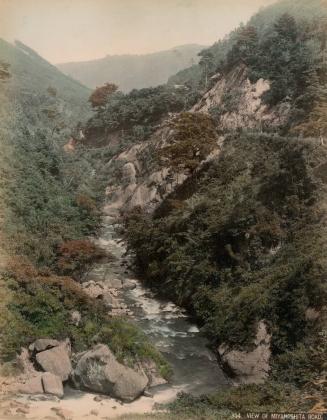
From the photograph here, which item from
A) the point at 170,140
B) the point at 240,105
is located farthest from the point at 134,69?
the point at 170,140

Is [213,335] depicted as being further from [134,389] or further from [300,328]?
[134,389]

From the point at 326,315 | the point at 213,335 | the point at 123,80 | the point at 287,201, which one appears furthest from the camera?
the point at 123,80

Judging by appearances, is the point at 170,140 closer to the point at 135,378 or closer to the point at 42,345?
the point at 42,345

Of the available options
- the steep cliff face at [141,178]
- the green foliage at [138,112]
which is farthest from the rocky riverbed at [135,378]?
the green foliage at [138,112]

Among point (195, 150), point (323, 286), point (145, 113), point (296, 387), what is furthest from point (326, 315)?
point (145, 113)

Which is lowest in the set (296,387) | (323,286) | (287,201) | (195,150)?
(296,387)

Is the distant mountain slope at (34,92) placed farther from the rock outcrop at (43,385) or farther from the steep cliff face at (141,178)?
the rock outcrop at (43,385)

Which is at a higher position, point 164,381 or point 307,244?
point 307,244
